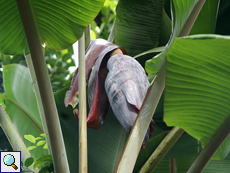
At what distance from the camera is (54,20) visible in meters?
0.73

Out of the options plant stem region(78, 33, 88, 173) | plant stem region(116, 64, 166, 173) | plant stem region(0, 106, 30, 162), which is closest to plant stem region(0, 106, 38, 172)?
plant stem region(0, 106, 30, 162)

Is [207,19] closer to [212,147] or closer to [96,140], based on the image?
[212,147]

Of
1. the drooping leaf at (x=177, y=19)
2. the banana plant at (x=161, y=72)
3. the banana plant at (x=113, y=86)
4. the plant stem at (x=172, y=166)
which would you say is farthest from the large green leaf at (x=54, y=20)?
the plant stem at (x=172, y=166)

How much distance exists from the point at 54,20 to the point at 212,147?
599 mm

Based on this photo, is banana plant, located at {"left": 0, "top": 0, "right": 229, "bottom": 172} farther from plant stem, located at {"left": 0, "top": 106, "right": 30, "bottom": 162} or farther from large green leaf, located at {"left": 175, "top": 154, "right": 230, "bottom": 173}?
plant stem, located at {"left": 0, "top": 106, "right": 30, "bottom": 162}

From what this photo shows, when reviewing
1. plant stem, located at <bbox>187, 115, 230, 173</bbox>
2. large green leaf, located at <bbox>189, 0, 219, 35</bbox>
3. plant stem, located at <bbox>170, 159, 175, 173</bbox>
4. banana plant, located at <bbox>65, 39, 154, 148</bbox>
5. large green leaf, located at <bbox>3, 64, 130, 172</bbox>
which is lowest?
plant stem, located at <bbox>170, 159, 175, 173</bbox>

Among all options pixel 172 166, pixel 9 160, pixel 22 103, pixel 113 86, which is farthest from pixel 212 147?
pixel 22 103

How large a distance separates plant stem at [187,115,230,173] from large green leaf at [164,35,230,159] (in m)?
0.02

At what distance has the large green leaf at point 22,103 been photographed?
1314 mm

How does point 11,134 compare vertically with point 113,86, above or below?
below

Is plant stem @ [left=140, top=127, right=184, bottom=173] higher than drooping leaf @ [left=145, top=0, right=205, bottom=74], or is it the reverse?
drooping leaf @ [left=145, top=0, right=205, bottom=74]

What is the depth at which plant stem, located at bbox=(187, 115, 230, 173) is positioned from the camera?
694mm

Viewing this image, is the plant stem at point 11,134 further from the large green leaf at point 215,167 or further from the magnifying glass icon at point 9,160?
the large green leaf at point 215,167

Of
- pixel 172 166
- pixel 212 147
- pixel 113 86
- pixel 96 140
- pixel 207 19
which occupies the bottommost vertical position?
pixel 172 166
